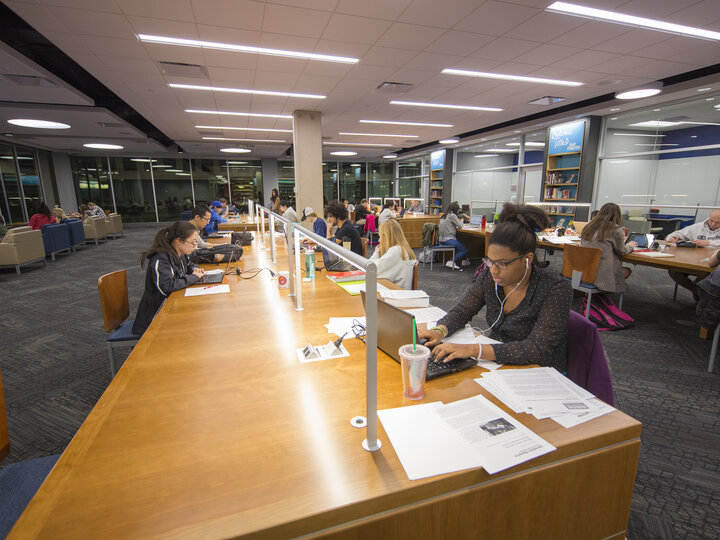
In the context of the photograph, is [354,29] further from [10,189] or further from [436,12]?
[10,189]

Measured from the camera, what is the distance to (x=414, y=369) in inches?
43.5

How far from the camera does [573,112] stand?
23.8 feet

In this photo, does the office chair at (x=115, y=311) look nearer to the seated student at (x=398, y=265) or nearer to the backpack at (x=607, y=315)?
the seated student at (x=398, y=265)

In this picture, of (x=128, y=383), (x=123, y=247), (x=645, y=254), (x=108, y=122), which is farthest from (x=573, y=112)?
(x=123, y=247)

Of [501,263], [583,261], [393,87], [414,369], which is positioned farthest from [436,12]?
[414,369]

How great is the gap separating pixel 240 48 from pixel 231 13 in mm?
839

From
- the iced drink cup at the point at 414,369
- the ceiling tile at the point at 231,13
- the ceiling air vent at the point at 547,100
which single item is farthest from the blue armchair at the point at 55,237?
the ceiling air vent at the point at 547,100

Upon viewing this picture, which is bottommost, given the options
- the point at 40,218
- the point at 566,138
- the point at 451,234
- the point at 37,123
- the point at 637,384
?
the point at 637,384

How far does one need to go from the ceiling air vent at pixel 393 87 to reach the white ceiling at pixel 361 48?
16cm

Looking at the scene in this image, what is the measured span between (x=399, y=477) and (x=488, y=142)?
37.3 feet

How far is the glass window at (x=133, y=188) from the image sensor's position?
544 inches

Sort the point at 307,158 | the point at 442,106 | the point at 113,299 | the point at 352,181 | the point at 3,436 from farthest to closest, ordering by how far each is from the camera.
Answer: the point at 352,181 → the point at 307,158 → the point at 442,106 → the point at 113,299 → the point at 3,436

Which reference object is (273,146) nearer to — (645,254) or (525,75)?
(525,75)

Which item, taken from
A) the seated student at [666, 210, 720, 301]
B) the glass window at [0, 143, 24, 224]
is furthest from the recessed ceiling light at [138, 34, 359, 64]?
the glass window at [0, 143, 24, 224]
